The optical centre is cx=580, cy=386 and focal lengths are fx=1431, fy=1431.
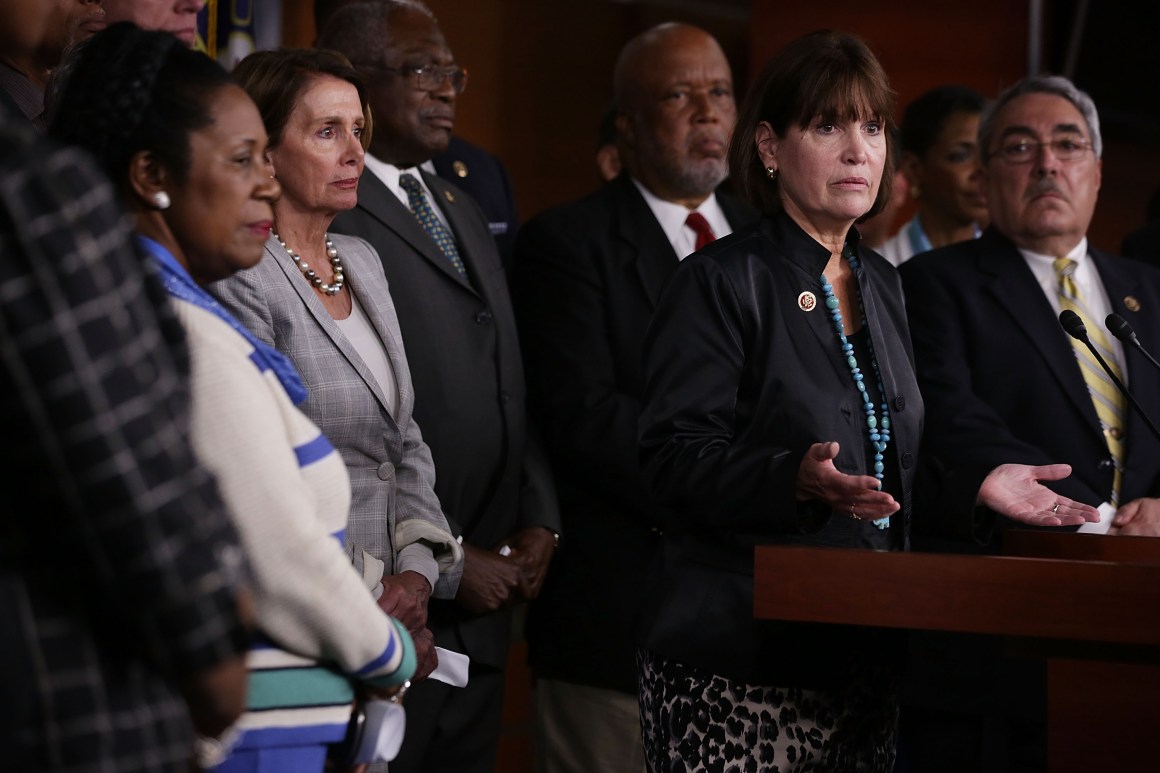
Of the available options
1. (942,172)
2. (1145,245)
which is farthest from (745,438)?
(942,172)

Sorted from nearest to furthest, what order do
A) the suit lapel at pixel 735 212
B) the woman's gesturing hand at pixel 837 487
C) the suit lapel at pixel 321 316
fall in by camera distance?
the woman's gesturing hand at pixel 837 487, the suit lapel at pixel 321 316, the suit lapel at pixel 735 212

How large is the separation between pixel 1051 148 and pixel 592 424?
1.22 m

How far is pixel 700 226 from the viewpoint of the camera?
3562 mm

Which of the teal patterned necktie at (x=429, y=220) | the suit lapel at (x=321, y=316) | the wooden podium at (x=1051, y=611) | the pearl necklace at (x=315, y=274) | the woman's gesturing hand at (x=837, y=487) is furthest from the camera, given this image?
the teal patterned necktie at (x=429, y=220)

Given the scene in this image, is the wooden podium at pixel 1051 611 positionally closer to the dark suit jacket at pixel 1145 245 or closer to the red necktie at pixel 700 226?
the red necktie at pixel 700 226

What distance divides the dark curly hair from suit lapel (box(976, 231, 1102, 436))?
1.93 meters

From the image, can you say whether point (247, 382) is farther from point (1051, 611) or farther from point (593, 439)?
point (593, 439)

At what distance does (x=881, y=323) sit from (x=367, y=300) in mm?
913

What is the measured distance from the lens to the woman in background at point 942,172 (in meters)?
4.43

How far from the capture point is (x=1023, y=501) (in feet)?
7.52

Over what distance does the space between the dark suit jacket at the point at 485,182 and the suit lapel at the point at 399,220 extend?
2.11ft

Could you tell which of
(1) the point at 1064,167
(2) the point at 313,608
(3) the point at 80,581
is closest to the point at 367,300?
(2) the point at 313,608

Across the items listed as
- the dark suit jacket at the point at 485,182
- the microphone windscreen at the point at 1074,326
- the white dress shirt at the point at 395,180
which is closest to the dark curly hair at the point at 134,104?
the white dress shirt at the point at 395,180

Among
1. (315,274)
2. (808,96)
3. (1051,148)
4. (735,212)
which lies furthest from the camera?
(735,212)
